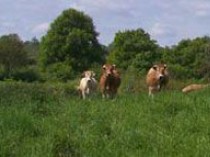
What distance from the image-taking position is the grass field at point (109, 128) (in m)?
9.74

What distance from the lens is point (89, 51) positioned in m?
60.8

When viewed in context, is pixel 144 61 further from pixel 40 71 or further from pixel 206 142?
pixel 206 142

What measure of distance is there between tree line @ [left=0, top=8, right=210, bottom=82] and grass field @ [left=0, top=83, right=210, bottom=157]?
39900mm

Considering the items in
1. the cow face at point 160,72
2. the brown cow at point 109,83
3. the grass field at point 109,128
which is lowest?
the grass field at point 109,128

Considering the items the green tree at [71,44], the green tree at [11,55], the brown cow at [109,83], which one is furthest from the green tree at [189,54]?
the brown cow at [109,83]

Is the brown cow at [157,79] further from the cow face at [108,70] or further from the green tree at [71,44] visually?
the green tree at [71,44]

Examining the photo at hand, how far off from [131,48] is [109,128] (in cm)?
4758

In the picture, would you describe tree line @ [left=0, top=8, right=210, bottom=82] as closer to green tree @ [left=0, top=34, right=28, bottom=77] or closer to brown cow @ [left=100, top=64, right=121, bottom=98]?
green tree @ [left=0, top=34, right=28, bottom=77]

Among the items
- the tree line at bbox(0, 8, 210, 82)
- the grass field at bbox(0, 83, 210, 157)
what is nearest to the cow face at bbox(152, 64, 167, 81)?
the grass field at bbox(0, 83, 210, 157)

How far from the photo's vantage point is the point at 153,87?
899 inches

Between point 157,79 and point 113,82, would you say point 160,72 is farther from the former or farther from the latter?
point 113,82

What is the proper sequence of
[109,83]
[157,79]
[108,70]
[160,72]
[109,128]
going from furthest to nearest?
[160,72] → [108,70] → [157,79] → [109,83] → [109,128]

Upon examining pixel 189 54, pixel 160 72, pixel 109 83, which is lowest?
pixel 109 83

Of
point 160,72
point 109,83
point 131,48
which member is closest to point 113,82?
point 109,83
